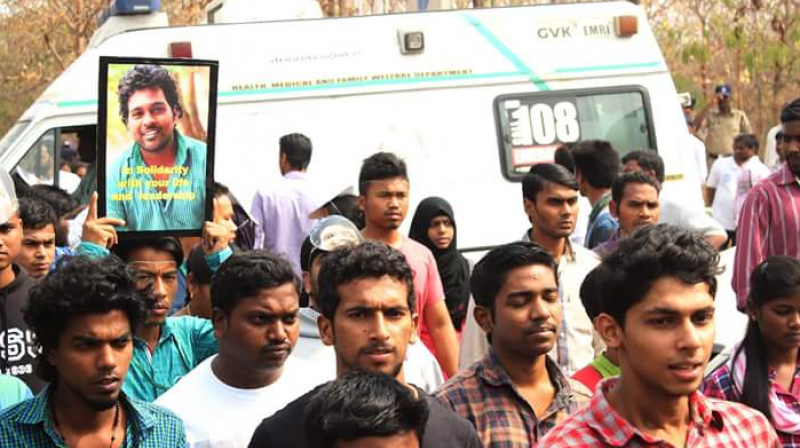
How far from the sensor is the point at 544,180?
7.64 metres

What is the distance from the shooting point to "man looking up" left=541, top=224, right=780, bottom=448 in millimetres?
3807

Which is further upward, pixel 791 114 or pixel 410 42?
pixel 410 42

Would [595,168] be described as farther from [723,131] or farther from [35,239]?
[723,131]

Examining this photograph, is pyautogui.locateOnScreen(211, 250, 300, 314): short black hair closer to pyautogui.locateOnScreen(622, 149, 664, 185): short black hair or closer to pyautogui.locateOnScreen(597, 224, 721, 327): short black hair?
pyautogui.locateOnScreen(597, 224, 721, 327): short black hair

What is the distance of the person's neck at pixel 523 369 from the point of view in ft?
17.3

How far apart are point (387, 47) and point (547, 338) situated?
6556 millimetres

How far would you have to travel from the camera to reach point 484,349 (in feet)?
21.1

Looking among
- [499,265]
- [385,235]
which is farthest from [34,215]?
[499,265]

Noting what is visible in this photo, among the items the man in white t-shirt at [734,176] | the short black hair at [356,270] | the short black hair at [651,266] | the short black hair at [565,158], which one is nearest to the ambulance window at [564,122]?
the short black hair at [565,158]

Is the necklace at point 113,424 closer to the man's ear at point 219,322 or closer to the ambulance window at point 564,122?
the man's ear at point 219,322

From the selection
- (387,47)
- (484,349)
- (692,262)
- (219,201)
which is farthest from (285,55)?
(692,262)

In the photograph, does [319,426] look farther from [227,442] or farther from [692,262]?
[227,442]

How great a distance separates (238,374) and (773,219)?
344cm

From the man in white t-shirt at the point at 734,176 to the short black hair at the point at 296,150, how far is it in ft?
22.7
